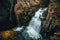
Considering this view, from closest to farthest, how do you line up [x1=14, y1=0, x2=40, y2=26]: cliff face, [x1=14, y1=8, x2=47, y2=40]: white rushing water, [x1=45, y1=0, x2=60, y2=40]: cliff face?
[x1=45, y1=0, x2=60, y2=40]: cliff face
[x1=14, y1=8, x2=47, y2=40]: white rushing water
[x1=14, y1=0, x2=40, y2=26]: cliff face

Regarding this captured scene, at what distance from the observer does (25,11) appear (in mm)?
15820

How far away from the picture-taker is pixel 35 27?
1457cm

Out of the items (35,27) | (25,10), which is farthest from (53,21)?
(25,10)

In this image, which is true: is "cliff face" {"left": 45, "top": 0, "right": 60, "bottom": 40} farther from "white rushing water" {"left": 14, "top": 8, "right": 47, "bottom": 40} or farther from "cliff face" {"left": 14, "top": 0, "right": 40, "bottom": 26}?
"cliff face" {"left": 14, "top": 0, "right": 40, "bottom": 26}

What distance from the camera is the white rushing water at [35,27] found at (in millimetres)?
13945

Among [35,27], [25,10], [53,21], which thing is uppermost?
[53,21]

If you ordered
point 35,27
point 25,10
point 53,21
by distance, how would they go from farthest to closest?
point 25,10 → point 35,27 → point 53,21

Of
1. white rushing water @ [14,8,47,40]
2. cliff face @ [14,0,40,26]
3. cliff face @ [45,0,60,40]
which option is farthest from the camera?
cliff face @ [14,0,40,26]

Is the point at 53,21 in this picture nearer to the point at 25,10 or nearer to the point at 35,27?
the point at 35,27

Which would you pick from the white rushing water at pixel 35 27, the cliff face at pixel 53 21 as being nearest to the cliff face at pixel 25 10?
the white rushing water at pixel 35 27

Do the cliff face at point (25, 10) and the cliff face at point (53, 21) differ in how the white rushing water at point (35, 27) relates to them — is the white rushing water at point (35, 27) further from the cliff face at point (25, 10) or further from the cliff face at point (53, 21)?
the cliff face at point (53, 21)

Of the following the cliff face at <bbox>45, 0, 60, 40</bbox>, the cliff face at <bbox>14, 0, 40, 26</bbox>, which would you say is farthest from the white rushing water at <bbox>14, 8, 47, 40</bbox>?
the cliff face at <bbox>45, 0, 60, 40</bbox>

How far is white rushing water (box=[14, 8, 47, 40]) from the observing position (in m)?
13.9

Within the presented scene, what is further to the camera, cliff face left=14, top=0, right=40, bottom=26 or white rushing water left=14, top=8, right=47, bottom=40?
cliff face left=14, top=0, right=40, bottom=26
